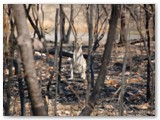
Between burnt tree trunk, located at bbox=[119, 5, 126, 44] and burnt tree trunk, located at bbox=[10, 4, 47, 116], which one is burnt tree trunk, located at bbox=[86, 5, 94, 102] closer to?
burnt tree trunk, located at bbox=[119, 5, 126, 44]

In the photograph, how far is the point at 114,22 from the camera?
155cm

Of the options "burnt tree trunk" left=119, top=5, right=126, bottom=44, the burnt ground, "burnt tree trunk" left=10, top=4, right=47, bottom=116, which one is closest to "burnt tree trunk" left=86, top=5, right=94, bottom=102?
the burnt ground

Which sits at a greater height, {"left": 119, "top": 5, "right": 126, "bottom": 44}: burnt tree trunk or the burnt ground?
{"left": 119, "top": 5, "right": 126, "bottom": 44}: burnt tree trunk

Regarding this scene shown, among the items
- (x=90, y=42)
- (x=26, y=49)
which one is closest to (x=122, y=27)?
(x=90, y=42)

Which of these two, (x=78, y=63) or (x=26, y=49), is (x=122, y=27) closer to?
(x=78, y=63)

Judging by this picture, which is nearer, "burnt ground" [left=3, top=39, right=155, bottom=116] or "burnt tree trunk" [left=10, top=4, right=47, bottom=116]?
"burnt tree trunk" [left=10, top=4, right=47, bottom=116]

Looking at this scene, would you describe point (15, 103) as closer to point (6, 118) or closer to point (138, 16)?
point (6, 118)

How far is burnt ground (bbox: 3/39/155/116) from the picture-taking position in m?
2.12

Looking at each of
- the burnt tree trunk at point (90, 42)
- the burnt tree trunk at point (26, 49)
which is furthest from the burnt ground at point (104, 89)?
the burnt tree trunk at point (26, 49)

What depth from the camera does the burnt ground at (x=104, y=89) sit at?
2.12 metres

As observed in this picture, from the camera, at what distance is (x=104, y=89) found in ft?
6.96

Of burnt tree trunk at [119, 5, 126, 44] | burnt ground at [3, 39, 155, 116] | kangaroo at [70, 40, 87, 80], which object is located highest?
burnt tree trunk at [119, 5, 126, 44]

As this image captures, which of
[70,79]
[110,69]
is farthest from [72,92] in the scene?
[110,69]

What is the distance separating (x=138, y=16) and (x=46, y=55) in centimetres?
61
